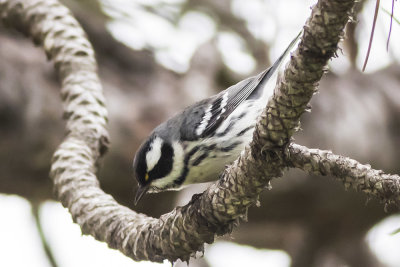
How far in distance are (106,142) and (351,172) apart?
46.1 inches

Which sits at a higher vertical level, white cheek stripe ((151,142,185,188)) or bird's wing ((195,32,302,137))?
bird's wing ((195,32,302,137))

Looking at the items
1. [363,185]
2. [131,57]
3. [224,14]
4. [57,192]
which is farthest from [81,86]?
[224,14]

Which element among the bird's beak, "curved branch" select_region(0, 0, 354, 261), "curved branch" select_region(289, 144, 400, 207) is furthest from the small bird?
"curved branch" select_region(289, 144, 400, 207)

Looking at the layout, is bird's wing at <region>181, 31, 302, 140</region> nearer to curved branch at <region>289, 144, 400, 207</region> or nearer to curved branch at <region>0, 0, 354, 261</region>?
curved branch at <region>0, 0, 354, 261</region>

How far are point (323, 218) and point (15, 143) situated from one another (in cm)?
186

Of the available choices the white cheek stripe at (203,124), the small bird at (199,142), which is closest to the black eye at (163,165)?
the small bird at (199,142)

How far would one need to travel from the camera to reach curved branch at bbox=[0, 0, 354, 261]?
116 centimetres

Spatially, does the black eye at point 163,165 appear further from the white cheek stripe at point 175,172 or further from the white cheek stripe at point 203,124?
the white cheek stripe at point 203,124

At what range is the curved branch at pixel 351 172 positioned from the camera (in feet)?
3.97

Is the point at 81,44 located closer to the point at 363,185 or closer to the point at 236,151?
the point at 236,151

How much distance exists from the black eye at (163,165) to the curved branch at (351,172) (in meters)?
1.01

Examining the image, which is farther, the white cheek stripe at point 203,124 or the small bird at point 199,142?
the white cheek stripe at point 203,124

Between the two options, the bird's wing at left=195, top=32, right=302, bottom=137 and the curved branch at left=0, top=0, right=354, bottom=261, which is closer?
the curved branch at left=0, top=0, right=354, bottom=261

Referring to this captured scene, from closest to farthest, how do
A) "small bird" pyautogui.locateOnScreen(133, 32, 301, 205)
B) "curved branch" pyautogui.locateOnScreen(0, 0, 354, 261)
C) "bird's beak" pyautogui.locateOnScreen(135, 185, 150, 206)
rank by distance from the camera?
1. "curved branch" pyautogui.locateOnScreen(0, 0, 354, 261)
2. "small bird" pyautogui.locateOnScreen(133, 32, 301, 205)
3. "bird's beak" pyautogui.locateOnScreen(135, 185, 150, 206)
